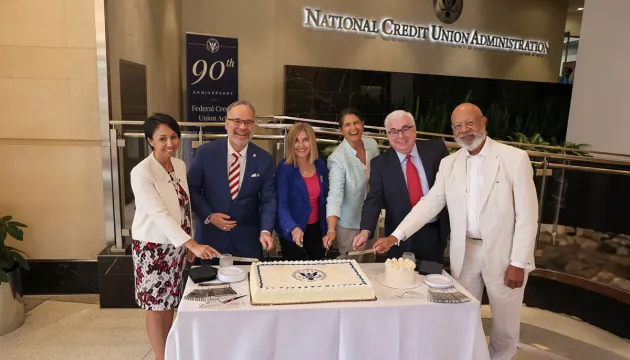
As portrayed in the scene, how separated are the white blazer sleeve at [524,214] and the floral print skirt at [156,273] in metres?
1.91

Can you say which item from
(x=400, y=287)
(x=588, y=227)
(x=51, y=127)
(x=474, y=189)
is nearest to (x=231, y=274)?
(x=400, y=287)

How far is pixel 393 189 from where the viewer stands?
2.87 m

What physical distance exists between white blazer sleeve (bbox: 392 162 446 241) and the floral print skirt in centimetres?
130

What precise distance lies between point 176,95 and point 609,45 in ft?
20.8

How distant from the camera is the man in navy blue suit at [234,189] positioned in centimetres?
278

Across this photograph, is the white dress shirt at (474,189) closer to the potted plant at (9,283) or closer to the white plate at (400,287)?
the white plate at (400,287)

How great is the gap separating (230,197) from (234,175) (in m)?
0.14

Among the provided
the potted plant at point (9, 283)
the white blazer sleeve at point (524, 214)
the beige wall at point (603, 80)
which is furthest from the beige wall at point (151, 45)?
the beige wall at point (603, 80)

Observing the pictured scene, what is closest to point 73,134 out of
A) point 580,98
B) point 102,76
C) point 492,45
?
point 102,76

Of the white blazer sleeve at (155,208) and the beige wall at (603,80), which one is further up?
the beige wall at (603,80)

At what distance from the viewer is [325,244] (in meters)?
2.83

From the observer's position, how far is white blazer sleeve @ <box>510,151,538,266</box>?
2455mm

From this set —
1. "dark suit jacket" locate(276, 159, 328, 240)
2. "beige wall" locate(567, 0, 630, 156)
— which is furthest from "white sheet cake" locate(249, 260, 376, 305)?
"beige wall" locate(567, 0, 630, 156)

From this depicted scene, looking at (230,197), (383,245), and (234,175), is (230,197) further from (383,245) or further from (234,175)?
(383,245)
